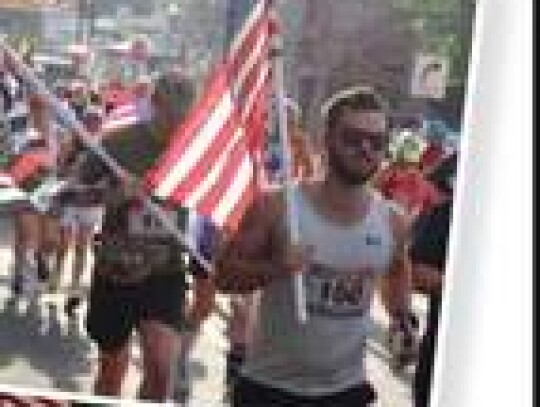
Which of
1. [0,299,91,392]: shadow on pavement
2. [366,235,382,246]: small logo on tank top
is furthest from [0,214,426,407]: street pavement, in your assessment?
[366,235,382,246]: small logo on tank top

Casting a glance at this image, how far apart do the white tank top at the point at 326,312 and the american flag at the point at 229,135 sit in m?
0.12

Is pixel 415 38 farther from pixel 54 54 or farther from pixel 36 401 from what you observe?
pixel 36 401

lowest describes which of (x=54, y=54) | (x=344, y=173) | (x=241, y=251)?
(x=241, y=251)

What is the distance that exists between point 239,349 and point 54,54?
63 cm

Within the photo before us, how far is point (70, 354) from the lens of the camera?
2.34 meters

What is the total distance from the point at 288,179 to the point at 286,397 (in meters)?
0.39

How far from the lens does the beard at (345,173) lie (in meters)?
2.27

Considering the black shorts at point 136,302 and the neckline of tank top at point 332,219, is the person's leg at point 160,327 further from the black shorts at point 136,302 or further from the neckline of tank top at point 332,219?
the neckline of tank top at point 332,219

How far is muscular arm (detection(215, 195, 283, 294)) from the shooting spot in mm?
2281

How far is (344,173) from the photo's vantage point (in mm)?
2270

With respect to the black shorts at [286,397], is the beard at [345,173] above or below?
above

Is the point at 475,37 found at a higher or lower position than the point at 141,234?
higher

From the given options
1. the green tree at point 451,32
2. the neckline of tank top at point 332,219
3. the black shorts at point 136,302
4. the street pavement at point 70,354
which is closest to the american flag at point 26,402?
the street pavement at point 70,354

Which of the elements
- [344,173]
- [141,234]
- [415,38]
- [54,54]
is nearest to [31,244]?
[141,234]
